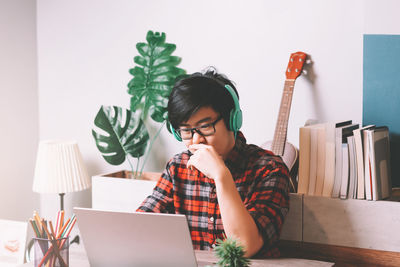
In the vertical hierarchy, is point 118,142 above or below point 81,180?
above

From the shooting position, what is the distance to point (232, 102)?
150cm

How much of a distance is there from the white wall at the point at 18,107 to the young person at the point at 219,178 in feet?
4.70

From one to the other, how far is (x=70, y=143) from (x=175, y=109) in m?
1.23

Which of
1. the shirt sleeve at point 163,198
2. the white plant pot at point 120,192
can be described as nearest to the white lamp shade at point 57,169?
the white plant pot at point 120,192

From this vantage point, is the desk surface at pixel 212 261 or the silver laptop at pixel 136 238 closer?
the silver laptop at pixel 136 238

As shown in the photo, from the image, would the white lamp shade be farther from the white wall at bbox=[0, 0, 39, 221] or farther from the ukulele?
the ukulele

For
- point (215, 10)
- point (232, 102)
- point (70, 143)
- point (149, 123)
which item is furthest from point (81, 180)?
point (232, 102)

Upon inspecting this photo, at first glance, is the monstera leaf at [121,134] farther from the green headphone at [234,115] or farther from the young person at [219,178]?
the green headphone at [234,115]

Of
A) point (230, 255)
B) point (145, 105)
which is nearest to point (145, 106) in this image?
point (145, 105)

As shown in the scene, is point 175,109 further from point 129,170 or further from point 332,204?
point 129,170

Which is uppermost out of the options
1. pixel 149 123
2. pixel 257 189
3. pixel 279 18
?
pixel 279 18

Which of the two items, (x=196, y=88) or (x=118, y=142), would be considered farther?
(x=118, y=142)

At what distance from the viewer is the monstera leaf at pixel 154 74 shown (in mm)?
2416

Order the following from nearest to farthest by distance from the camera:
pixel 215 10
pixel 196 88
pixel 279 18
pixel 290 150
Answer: pixel 196 88 < pixel 290 150 < pixel 279 18 < pixel 215 10
